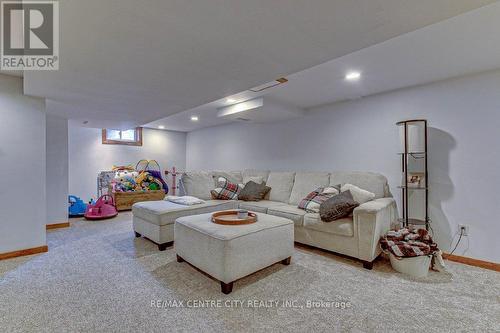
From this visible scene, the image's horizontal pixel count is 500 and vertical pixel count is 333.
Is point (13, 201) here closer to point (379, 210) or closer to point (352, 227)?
point (352, 227)

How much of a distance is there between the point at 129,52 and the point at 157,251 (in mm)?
2312

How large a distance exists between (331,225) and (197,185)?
2.49 m

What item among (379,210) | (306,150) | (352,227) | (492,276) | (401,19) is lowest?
(492,276)

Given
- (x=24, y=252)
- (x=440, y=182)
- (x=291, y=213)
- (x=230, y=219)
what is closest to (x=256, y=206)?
(x=291, y=213)

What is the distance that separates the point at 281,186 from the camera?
4.29m

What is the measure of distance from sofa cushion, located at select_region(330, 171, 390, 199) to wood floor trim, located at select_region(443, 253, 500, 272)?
96 cm

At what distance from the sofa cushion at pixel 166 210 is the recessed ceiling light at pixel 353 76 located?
261 cm

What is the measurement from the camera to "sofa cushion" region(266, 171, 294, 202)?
4.19 meters

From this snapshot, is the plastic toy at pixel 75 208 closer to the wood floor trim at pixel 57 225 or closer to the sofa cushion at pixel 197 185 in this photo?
the wood floor trim at pixel 57 225

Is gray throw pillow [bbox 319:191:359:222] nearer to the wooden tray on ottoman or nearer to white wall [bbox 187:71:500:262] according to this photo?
the wooden tray on ottoman

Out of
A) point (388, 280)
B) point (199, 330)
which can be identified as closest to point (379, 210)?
A: point (388, 280)

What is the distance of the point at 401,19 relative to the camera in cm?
133

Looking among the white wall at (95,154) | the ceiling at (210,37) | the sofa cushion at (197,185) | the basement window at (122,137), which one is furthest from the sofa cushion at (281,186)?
the basement window at (122,137)
